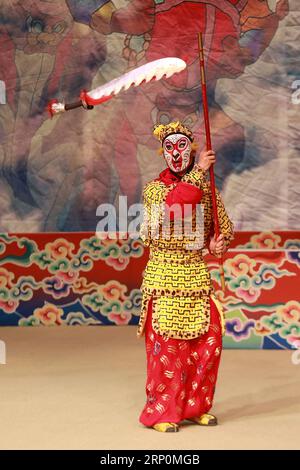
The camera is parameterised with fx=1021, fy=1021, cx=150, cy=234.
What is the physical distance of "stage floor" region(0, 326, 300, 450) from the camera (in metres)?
4.01

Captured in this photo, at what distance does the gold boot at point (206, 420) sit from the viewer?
4238mm

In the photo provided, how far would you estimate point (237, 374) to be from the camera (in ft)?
17.9

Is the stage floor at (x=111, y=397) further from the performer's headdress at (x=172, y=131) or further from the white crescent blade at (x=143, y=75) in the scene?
the white crescent blade at (x=143, y=75)

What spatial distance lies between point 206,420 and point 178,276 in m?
0.61

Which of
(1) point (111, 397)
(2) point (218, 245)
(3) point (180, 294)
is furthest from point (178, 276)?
(1) point (111, 397)

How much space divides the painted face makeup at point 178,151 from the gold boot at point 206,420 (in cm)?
103

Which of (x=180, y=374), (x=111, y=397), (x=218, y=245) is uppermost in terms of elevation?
(x=218, y=245)

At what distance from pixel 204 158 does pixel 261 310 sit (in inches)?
82.4

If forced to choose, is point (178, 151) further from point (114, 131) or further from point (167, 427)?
point (114, 131)

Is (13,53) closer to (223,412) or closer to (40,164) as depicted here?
(40,164)

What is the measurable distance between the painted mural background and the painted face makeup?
260 centimetres

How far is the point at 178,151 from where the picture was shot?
421 centimetres

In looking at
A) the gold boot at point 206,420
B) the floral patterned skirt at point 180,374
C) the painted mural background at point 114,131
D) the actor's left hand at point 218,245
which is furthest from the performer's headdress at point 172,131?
the painted mural background at point 114,131

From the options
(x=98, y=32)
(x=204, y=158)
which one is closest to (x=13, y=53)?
(x=98, y=32)
